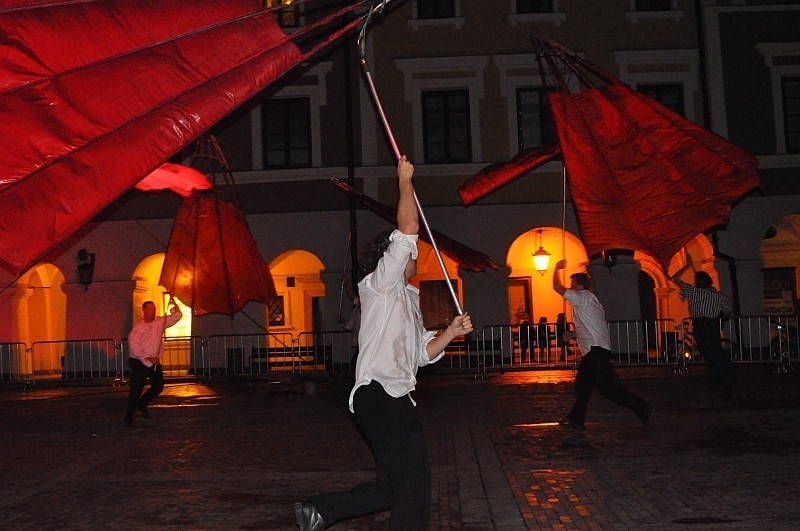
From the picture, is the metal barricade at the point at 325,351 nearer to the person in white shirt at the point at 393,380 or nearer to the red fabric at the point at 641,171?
the red fabric at the point at 641,171

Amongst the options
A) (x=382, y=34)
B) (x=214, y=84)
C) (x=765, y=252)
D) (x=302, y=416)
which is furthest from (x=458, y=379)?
(x=214, y=84)

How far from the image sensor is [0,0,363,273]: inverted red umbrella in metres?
7.16

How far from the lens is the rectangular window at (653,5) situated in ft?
90.1

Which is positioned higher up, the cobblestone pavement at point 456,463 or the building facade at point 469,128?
the building facade at point 469,128


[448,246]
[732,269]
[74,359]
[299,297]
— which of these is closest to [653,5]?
[732,269]

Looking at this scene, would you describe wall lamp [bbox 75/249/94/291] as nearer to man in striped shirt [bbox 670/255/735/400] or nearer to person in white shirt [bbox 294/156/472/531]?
man in striped shirt [bbox 670/255/735/400]

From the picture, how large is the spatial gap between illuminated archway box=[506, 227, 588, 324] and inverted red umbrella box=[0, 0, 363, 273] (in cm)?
2201

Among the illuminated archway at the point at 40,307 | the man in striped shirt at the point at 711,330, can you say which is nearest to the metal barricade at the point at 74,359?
the illuminated archway at the point at 40,307

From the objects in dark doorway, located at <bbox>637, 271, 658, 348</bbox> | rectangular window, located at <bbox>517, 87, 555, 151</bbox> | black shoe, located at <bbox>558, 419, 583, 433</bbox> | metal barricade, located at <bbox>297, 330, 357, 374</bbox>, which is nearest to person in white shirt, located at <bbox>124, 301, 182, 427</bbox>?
black shoe, located at <bbox>558, 419, 583, 433</bbox>

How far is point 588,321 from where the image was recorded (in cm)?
1218

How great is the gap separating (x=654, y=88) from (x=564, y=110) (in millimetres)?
16546

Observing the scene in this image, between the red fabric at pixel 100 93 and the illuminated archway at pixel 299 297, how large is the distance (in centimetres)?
2290

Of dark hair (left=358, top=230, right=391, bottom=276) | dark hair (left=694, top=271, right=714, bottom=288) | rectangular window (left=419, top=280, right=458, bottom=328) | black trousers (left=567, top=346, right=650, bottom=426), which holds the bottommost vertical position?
black trousers (left=567, top=346, right=650, bottom=426)

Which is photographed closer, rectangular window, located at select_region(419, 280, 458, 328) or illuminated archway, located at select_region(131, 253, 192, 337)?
illuminated archway, located at select_region(131, 253, 192, 337)
